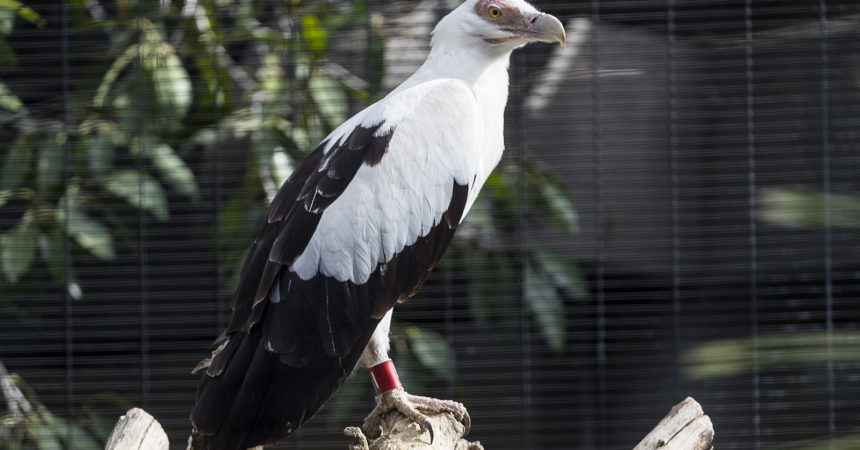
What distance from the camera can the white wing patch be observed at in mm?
1885

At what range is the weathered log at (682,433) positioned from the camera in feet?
5.83

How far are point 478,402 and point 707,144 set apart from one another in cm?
124

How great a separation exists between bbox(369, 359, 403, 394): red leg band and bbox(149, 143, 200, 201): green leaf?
4.58ft

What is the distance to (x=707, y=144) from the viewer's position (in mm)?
3465

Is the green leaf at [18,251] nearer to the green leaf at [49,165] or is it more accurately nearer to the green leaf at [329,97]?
the green leaf at [49,165]

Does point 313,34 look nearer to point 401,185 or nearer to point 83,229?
point 83,229

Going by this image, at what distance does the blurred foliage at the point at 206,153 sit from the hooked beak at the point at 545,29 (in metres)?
1.00

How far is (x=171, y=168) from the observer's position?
306 cm

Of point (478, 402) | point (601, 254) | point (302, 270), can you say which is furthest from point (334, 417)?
point (302, 270)

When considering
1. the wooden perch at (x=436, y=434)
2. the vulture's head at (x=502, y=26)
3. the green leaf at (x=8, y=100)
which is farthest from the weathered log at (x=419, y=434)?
the green leaf at (x=8, y=100)

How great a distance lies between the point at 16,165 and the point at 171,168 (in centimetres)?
50

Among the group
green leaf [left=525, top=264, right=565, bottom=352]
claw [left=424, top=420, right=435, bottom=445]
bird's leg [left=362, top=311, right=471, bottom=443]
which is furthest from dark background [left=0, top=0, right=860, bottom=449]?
claw [left=424, top=420, right=435, bottom=445]

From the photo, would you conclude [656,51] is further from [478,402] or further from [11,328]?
[11,328]

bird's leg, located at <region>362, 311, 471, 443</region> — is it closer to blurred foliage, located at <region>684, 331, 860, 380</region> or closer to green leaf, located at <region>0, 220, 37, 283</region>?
blurred foliage, located at <region>684, 331, 860, 380</region>
